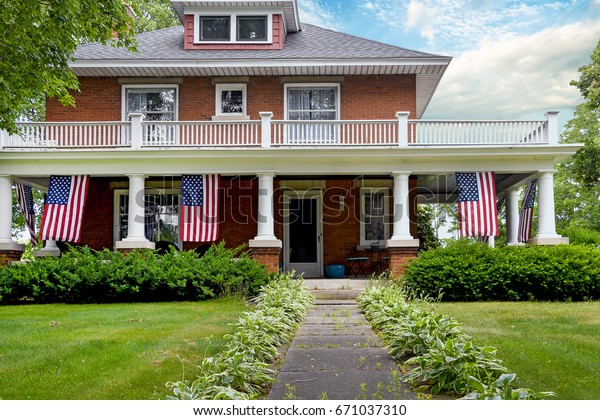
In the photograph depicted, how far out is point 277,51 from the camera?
59.0 feet

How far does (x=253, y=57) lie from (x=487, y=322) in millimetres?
10562

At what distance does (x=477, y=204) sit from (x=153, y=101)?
980 centimetres

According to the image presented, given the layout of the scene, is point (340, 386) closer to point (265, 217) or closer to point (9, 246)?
point (265, 217)

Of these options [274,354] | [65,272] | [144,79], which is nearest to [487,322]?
[274,354]

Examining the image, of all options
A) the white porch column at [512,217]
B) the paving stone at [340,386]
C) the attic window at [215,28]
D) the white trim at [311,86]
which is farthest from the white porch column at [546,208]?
the paving stone at [340,386]

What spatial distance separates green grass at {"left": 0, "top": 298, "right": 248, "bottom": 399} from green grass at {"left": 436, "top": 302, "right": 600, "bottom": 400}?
3283 millimetres

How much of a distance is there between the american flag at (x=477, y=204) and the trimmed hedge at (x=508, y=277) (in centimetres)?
192

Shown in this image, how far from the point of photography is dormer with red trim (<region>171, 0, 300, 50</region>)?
18.4 m

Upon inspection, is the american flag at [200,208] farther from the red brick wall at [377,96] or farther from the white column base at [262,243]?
the red brick wall at [377,96]

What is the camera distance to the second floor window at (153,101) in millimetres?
17719

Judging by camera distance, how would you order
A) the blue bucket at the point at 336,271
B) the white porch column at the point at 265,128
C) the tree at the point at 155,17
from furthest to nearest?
the tree at the point at 155,17 < the blue bucket at the point at 336,271 < the white porch column at the point at 265,128

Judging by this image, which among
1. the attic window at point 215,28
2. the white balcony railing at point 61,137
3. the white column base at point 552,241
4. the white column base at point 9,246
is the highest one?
the attic window at point 215,28

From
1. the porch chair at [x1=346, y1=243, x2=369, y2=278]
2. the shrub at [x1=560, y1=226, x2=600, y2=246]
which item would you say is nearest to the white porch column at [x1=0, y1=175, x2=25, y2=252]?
the porch chair at [x1=346, y1=243, x2=369, y2=278]
